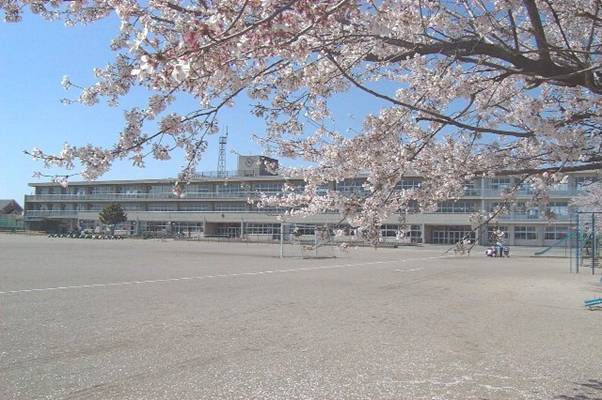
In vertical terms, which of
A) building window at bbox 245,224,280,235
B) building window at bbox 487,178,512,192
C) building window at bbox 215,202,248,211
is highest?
building window at bbox 215,202,248,211

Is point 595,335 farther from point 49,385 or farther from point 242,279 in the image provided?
point 242,279

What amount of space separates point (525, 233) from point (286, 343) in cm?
7312

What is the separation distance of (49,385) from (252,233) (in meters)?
87.1

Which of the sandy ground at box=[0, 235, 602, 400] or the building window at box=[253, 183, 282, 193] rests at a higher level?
the building window at box=[253, 183, 282, 193]

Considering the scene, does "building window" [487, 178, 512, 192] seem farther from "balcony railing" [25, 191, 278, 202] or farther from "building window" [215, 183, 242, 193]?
"building window" [215, 183, 242, 193]

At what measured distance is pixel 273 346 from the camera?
8.35 metres

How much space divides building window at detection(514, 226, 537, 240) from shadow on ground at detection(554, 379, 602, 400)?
2859 inches

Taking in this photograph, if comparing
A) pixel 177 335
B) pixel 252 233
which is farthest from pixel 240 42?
pixel 252 233

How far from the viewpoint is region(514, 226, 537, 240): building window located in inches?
2928

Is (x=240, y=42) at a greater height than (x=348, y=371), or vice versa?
(x=240, y=42)

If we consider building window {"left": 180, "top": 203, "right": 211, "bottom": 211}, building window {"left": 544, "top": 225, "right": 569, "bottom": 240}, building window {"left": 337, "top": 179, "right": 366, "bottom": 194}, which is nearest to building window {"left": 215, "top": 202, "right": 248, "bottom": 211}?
building window {"left": 180, "top": 203, "right": 211, "bottom": 211}

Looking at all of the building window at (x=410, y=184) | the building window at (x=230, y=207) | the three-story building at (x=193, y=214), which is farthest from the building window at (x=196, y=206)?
the building window at (x=410, y=184)

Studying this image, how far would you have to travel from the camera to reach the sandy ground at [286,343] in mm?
6285

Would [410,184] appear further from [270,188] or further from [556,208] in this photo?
[270,188]
